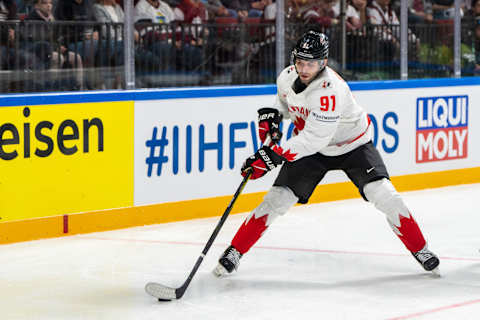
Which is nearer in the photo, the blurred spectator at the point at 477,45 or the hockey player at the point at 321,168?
the hockey player at the point at 321,168

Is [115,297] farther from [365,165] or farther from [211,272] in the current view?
[365,165]

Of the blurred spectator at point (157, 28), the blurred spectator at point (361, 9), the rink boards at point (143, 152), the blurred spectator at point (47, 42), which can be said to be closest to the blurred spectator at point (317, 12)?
the blurred spectator at point (361, 9)

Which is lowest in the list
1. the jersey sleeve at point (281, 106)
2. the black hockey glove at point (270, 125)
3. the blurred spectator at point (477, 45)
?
the black hockey glove at point (270, 125)

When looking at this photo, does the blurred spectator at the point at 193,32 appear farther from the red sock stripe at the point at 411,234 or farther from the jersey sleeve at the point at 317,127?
the red sock stripe at the point at 411,234

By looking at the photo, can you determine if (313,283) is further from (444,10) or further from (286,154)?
(444,10)

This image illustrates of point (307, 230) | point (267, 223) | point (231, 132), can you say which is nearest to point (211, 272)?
point (267, 223)

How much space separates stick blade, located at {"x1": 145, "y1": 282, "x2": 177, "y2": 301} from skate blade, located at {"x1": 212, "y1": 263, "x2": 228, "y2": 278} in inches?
21.1

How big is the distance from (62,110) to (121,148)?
1.72ft

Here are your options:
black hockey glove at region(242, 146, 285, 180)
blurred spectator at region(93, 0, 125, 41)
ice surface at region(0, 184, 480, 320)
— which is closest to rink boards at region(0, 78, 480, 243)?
ice surface at region(0, 184, 480, 320)

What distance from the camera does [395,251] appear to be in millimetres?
5723

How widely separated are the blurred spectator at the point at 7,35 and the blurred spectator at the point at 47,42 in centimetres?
11

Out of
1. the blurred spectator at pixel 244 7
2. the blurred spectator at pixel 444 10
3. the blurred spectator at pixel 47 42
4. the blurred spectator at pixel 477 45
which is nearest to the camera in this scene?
the blurred spectator at pixel 47 42

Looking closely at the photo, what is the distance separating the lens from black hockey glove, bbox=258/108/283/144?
4.86 metres

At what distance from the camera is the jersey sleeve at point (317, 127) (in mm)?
4645
